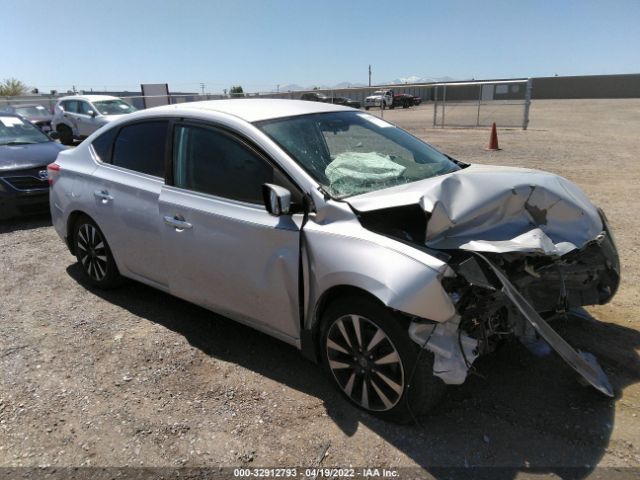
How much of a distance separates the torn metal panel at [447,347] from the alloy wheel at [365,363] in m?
0.19

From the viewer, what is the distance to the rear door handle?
434 cm

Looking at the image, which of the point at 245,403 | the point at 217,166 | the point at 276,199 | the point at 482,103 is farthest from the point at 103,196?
the point at 482,103

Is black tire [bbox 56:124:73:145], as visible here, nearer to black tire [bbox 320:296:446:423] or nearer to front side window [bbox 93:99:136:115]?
front side window [bbox 93:99:136:115]

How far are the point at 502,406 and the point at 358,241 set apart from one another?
53.1 inches

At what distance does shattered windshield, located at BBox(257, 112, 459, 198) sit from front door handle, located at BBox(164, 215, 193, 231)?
2.87 feet

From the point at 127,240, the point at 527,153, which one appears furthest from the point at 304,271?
the point at 527,153

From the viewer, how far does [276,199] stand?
2.96 meters

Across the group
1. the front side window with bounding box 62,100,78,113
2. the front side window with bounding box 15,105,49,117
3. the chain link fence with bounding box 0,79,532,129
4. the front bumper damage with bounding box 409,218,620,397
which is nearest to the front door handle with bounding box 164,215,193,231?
the front bumper damage with bounding box 409,218,620,397

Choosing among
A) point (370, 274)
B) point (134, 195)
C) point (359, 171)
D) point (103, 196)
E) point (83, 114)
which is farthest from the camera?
point (83, 114)

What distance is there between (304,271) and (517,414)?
150cm

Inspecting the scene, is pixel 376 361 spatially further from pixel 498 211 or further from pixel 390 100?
pixel 390 100

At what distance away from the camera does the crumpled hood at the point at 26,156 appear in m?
7.27

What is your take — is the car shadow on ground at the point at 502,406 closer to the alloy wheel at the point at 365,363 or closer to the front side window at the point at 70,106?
the alloy wheel at the point at 365,363

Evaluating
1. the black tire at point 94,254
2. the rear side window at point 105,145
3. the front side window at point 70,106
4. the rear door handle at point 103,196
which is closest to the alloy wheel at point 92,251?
the black tire at point 94,254
